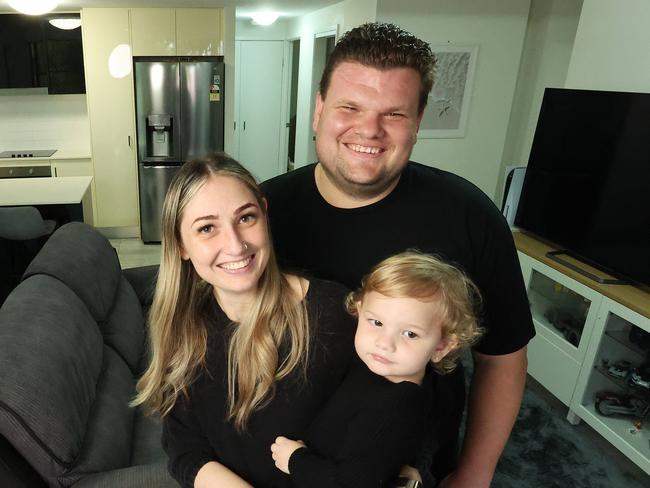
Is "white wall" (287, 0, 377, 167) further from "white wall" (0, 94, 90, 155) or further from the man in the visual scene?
the man

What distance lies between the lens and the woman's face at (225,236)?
101 cm

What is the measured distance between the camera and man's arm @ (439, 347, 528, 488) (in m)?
1.21

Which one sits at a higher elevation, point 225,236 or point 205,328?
point 225,236

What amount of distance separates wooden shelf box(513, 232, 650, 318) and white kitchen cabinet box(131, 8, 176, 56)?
3.83 meters

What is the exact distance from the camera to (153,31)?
188 inches

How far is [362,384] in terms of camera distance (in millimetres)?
1006

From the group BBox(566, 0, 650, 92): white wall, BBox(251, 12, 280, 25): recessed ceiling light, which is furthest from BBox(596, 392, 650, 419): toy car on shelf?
BBox(251, 12, 280, 25): recessed ceiling light

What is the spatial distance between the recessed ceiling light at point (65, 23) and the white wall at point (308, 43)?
7.94 feet

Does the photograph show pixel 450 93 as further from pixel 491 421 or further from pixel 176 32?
pixel 491 421

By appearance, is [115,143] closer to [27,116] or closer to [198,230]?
[27,116]

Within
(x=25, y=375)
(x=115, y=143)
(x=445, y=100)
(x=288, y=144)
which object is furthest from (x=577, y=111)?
(x=288, y=144)

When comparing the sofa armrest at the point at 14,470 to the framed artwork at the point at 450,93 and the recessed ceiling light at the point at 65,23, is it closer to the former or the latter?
the framed artwork at the point at 450,93

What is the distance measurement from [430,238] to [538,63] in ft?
11.7

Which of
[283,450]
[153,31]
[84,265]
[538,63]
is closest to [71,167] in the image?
[153,31]
